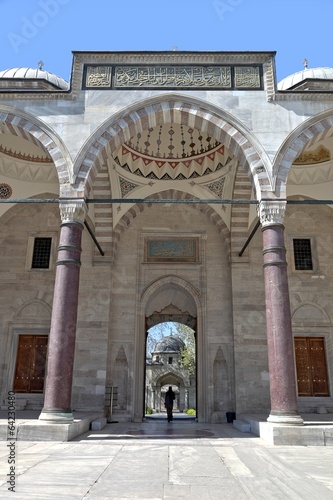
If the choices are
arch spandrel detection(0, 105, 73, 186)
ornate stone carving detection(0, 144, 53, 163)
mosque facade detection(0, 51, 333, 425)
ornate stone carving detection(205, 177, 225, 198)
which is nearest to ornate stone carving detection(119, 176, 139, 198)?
mosque facade detection(0, 51, 333, 425)

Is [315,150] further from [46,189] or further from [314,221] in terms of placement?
[46,189]

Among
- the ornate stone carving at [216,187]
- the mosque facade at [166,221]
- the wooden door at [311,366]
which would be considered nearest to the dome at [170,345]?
the mosque facade at [166,221]

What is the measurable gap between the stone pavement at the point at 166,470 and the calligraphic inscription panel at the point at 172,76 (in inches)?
257

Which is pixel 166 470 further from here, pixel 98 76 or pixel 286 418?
pixel 98 76

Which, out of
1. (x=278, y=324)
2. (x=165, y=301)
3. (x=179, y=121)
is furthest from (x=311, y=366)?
(x=179, y=121)

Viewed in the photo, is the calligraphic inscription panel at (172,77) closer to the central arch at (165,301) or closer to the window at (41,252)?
the window at (41,252)

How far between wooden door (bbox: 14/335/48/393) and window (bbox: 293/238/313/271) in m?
7.08

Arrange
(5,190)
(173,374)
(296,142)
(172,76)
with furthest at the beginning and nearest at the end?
(173,374), (5,190), (172,76), (296,142)

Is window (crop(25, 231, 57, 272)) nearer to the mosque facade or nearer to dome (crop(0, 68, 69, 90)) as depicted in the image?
the mosque facade

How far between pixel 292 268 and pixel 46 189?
6974 mm

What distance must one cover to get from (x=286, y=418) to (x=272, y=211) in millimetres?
3465

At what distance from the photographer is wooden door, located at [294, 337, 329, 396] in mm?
10188

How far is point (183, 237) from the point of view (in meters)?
11.4

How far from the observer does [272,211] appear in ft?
23.9
